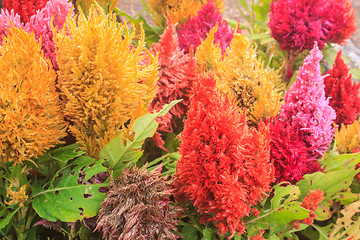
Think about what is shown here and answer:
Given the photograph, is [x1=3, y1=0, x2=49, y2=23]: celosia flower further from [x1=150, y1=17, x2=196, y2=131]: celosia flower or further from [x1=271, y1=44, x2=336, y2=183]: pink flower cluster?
[x1=271, y1=44, x2=336, y2=183]: pink flower cluster

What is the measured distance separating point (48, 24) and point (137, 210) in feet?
1.71

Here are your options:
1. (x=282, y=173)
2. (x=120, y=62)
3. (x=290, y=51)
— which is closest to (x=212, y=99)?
(x=120, y=62)

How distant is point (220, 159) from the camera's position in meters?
0.72

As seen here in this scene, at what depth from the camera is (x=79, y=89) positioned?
0.74 metres

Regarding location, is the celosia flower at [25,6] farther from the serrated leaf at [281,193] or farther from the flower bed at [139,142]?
the serrated leaf at [281,193]

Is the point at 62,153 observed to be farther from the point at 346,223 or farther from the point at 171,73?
the point at 346,223

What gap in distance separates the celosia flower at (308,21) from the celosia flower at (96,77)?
85cm

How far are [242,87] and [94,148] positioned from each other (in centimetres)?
45

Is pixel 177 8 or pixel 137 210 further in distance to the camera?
pixel 177 8

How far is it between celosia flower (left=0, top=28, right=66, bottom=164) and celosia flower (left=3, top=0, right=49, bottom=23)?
480mm

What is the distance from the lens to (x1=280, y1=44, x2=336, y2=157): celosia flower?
920mm

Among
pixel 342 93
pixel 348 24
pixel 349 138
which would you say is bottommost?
pixel 349 138

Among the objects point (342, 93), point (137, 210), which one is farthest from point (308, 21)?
point (137, 210)

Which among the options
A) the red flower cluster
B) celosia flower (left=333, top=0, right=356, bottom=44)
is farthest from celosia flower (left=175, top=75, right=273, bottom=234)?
celosia flower (left=333, top=0, right=356, bottom=44)
